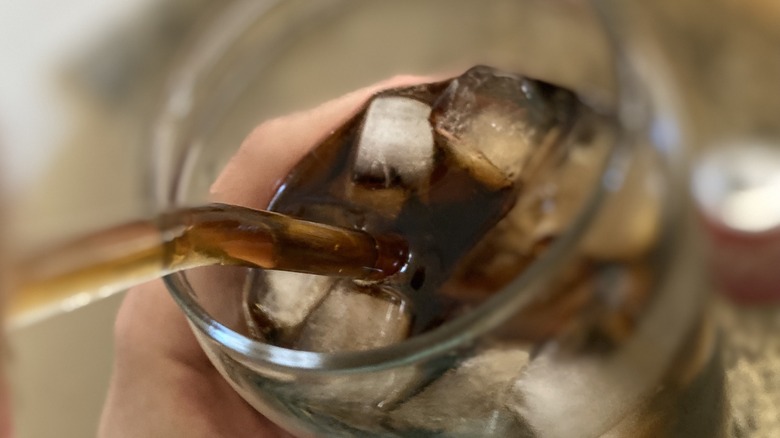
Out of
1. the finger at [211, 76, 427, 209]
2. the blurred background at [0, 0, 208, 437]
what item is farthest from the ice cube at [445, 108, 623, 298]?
the blurred background at [0, 0, 208, 437]

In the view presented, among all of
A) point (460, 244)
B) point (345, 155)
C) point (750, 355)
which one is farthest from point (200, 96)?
point (750, 355)

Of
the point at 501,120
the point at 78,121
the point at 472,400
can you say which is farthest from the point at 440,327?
the point at 78,121

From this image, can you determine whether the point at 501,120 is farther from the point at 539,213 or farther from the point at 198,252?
the point at 198,252

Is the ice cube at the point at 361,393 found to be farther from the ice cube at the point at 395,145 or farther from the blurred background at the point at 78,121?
the blurred background at the point at 78,121

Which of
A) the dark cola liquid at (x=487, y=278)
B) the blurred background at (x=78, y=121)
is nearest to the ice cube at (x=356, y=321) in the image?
the dark cola liquid at (x=487, y=278)

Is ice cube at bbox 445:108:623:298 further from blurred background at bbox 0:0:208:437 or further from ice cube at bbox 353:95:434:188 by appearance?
blurred background at bbox 0:0:208:437

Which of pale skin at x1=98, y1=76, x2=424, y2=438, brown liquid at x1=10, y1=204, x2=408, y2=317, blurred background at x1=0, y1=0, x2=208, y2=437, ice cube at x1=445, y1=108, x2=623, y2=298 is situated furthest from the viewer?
blurred background at x1=0, y1=0, x2=208, y2=437
